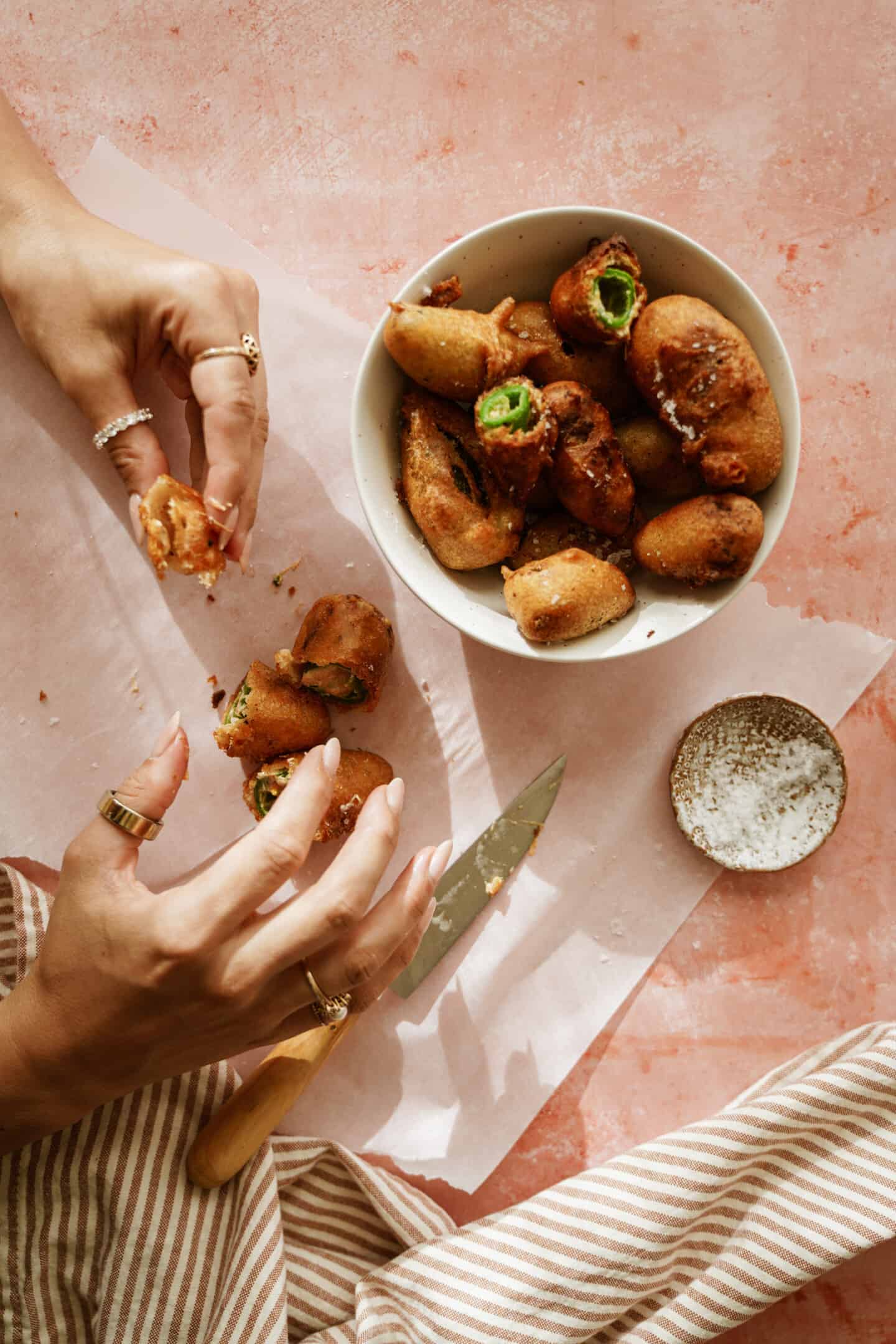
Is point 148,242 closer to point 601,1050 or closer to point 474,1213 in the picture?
point 601,1050

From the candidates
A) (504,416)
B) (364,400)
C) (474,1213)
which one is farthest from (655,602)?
(474,1213)

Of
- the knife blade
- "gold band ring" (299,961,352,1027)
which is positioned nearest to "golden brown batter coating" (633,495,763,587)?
the knife blade

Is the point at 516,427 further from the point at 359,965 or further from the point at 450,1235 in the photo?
the point at 450,1235

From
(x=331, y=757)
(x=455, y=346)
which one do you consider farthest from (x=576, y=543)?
(x=331, y=757)

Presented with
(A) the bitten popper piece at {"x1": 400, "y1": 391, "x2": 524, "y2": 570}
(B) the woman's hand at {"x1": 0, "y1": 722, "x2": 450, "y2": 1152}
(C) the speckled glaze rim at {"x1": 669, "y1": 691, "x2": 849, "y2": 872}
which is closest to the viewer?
→ (B) the woman's hand at {"x1": 0, "y1": 722, "x2": 450, "y2": 1152}

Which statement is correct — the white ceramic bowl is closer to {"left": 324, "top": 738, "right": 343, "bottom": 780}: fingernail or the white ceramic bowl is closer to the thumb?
{"left": 324, "top": 738, "right": 343, "bottom": 780}: fingernail

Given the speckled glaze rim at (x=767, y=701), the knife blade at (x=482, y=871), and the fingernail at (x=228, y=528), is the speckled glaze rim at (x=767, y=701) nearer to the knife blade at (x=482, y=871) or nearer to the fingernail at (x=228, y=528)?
the knife blade at (x=482, y=871)
